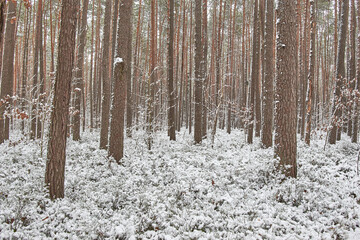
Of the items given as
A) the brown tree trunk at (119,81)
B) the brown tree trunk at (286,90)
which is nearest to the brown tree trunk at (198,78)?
the brown tree trunk at (119,81)

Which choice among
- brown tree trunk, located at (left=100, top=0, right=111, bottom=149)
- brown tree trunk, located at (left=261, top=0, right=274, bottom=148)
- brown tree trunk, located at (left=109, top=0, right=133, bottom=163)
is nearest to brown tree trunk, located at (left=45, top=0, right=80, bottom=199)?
brown tree trunk, located at (left=109, top=0, right=133, bottom=163)

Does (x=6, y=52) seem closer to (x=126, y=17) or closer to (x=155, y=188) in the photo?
(x=126, y=17)

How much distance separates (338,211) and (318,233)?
97 cm

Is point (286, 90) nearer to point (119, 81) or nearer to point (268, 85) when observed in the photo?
point (268, 85)

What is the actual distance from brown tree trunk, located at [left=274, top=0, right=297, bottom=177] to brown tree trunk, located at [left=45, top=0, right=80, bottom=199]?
506cm

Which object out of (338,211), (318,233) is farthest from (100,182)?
(338,211)

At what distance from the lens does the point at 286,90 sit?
5883 millimetres

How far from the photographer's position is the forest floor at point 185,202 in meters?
3.91

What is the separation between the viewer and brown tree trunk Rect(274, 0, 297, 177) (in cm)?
587

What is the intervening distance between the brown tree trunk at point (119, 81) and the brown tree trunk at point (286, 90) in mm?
4775

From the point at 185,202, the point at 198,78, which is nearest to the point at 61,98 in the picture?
the point at 185,202

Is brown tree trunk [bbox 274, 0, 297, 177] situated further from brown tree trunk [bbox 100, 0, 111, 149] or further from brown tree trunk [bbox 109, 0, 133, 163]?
brown tree trunk [bbox 100, 0, 111, 149]

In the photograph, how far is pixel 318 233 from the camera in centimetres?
388

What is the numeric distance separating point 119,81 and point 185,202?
453 cm
